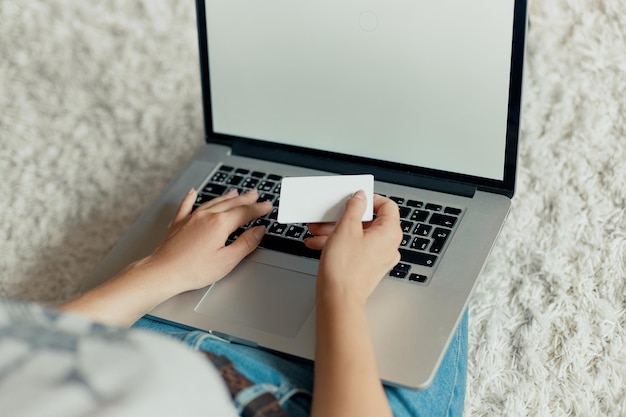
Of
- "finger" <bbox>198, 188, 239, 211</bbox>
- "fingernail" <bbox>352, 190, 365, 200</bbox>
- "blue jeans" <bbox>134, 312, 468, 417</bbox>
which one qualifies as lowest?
"blue jeans" <bbox>134, 312, 468, 417</bbox>

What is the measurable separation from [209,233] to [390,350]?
0.23 metres

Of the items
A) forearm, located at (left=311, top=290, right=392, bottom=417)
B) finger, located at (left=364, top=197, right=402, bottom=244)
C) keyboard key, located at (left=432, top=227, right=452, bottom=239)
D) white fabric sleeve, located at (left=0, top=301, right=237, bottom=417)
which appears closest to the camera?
white fabric sleeve, located at (left=0, top=301, right=237, bottom=417)

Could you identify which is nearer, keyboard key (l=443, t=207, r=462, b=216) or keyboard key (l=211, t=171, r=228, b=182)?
keyboard key (l=443, t=207, r=462, b=216)

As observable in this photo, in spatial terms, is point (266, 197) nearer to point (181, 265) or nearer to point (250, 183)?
point (250, 183)

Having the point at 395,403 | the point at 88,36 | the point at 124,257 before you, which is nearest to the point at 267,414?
the point at 395,403

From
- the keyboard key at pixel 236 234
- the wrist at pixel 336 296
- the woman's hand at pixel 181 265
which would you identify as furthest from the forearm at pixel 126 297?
the wrist at pixel 336 296

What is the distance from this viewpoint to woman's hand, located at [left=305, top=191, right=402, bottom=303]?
26.5 inches

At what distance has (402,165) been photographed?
2.99 ft

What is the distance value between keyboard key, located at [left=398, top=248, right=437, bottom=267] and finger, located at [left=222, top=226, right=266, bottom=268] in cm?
16

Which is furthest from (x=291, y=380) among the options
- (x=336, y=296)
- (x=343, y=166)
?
(x=343, y=166)

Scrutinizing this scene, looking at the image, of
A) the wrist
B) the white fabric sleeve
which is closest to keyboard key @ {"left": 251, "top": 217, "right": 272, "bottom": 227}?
the wrist

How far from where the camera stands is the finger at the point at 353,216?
703 mm

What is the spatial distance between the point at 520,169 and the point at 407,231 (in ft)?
1.01

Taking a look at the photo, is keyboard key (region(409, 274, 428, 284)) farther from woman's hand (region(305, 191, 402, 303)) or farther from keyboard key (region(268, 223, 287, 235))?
keyboard key (region(268, 223, 287, 235))
